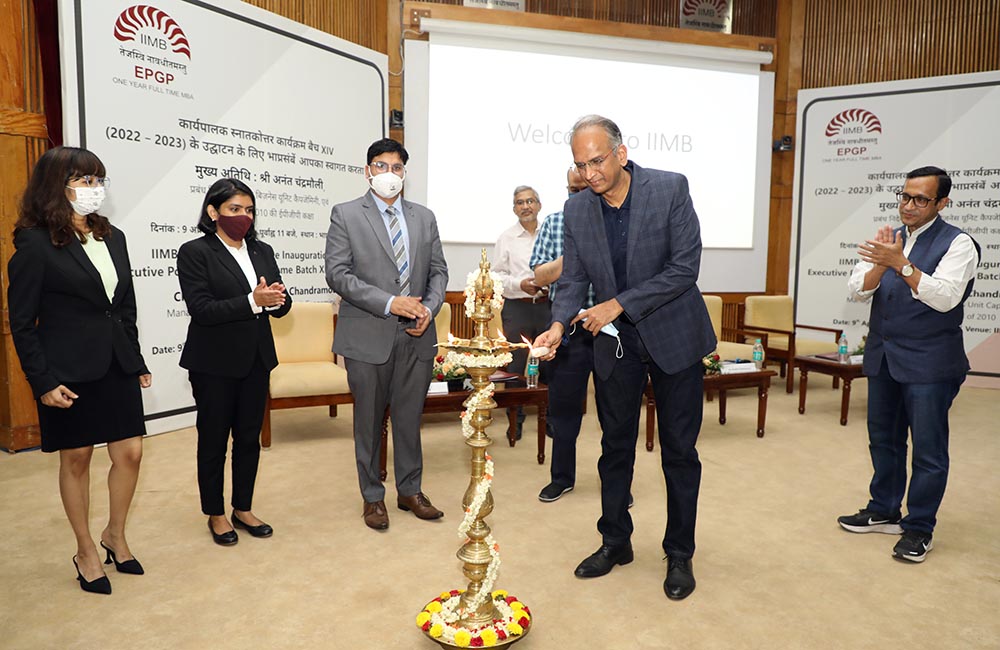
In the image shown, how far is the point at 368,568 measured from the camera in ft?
9.49

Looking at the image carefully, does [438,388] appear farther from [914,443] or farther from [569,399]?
[914,443]

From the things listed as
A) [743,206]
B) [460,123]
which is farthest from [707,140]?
[460,123]

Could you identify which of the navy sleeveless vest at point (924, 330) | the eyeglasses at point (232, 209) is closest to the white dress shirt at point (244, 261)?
the eyeglasses at point (232, 209)

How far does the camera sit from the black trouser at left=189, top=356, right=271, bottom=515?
3.00 meters

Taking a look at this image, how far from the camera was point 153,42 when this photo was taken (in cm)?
475

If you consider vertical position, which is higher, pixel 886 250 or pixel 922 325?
pixel 886 250

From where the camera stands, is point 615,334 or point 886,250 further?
point 886,250

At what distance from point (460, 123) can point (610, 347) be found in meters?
4.58

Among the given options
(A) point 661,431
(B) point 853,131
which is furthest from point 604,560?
(B) point 853,131

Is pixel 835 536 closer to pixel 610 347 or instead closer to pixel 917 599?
pixel 917 599

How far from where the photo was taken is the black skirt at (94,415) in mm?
2533

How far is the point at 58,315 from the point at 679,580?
2405mm

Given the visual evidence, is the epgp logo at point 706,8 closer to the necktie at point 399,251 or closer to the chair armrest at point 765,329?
the chair armrest at point 765,329

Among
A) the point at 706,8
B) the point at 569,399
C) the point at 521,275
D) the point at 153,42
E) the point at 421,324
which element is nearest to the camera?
the point at 421,324
